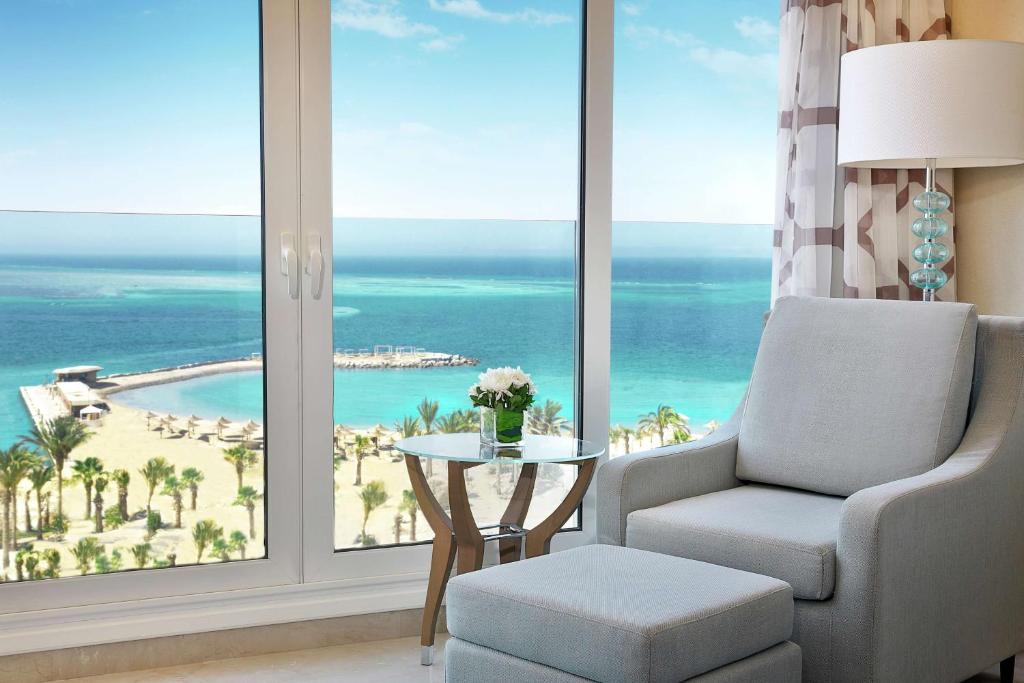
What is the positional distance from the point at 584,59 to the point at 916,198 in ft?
3.71

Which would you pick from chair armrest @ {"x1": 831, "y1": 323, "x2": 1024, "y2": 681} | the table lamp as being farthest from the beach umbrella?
the table lamp

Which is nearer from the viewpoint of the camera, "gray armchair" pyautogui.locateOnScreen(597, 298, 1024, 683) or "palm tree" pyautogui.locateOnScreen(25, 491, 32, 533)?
"gray armchair" pyautogui.locateOnScreen(597, 298, 1024, 683)

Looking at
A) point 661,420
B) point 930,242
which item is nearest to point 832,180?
point 930,242

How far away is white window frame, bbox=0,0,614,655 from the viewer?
287 cm

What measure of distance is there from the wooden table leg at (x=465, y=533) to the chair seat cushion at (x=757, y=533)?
41 cm

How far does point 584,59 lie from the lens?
3326 mm

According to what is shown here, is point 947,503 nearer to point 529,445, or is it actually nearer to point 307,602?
point 529,445

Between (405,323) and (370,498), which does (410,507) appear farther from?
(405,323)

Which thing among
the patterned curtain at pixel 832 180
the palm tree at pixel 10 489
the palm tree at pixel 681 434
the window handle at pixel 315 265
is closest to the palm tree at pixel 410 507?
the window handle at pixel 315 265

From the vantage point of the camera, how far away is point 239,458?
3.01 metres

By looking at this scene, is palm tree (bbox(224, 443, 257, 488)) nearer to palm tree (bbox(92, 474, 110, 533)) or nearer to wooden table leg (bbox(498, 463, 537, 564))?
palm tree (bbox(92, 474, 110, 533))

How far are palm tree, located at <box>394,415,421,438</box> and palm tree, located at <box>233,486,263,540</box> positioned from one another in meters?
0.45

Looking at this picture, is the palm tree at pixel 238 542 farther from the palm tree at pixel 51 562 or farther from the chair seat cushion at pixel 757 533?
the chair seat cushion at pixel 757 533

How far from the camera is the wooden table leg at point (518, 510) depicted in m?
2.92
